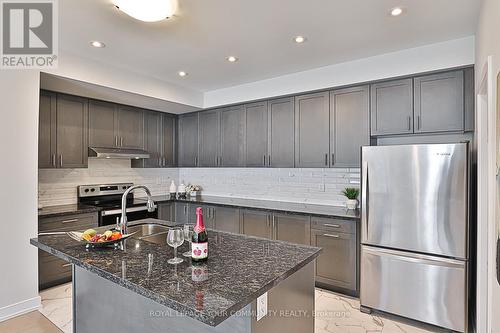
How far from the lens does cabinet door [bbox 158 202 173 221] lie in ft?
15.2

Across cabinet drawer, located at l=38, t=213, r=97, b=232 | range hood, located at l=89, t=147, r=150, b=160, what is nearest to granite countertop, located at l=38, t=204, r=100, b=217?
cabinet drawer, located at l=38, t=213, r=97, b=232

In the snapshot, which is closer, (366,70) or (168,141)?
(366,70)

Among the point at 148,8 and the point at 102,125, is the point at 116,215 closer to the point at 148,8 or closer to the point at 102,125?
the point at 102,125

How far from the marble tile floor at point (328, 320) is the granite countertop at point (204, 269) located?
117 centimetres

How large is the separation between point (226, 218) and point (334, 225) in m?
1.58

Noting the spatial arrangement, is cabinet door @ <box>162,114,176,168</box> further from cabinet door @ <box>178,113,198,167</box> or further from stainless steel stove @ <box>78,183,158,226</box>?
stainless steel stove @ <box>78,183,158,226</box>

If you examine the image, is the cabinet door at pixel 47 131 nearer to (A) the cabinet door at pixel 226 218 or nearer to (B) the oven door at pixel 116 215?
(B) the oven door at pixel 116 215

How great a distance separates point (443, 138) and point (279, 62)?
198 cm

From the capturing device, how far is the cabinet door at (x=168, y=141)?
5047 mm

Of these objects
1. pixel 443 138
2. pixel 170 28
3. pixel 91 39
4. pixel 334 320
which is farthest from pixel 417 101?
pixel 91 39

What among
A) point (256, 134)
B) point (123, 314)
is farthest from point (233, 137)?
point (123, 314)

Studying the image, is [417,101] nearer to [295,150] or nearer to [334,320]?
[295,150]

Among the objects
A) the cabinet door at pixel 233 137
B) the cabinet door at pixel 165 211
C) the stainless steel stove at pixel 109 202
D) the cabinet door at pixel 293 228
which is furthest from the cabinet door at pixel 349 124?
the stainless steel stove at pixel 109 202

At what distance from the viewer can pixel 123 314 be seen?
1.78 metres
